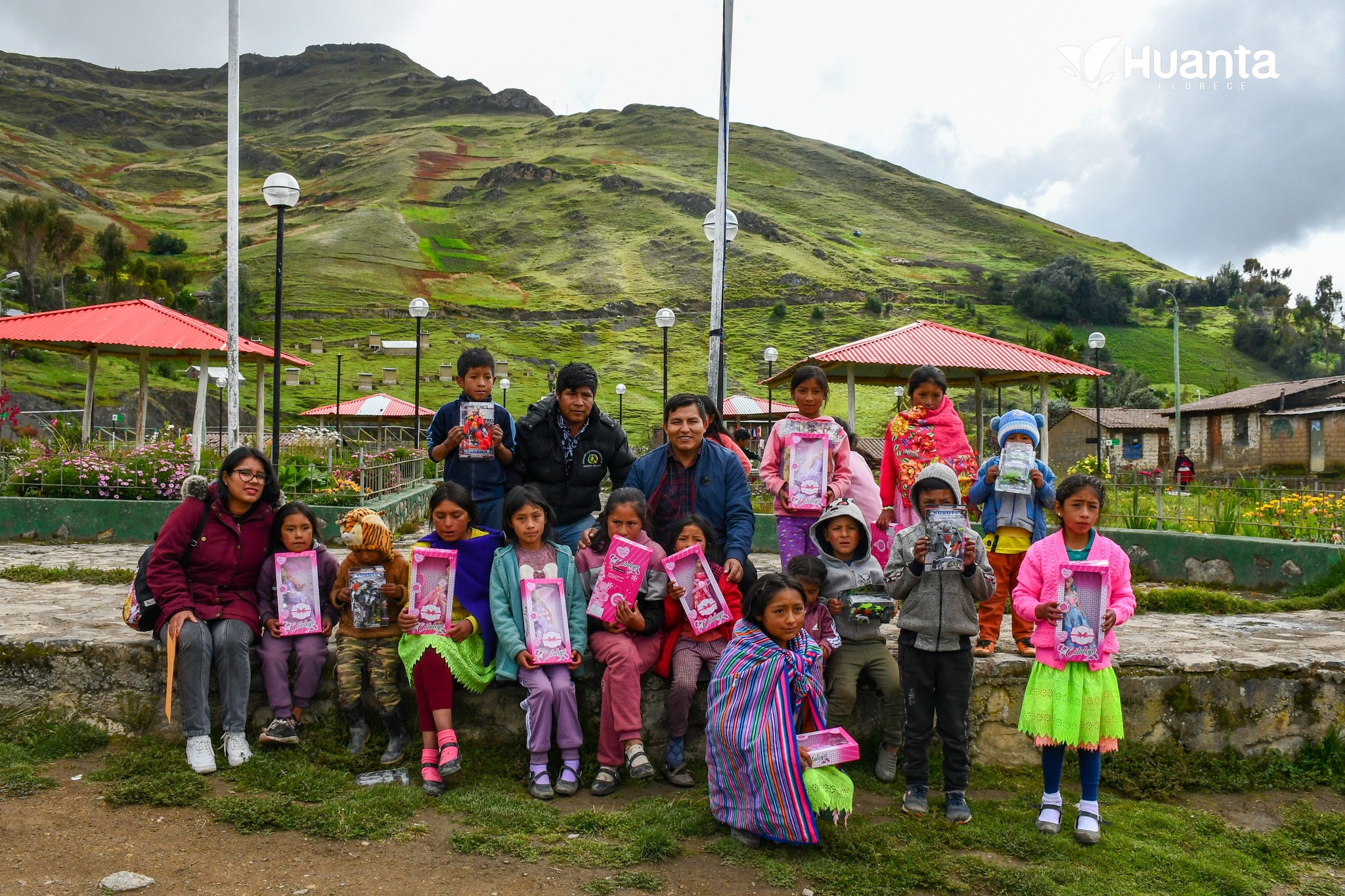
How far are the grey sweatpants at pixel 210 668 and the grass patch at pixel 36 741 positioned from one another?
0.49m

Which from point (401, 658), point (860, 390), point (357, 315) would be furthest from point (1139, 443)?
point (357, 315)

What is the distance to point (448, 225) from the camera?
7775 centimetres

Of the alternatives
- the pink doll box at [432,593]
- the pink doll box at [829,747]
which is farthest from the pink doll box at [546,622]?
the pink doll box at [829,747]

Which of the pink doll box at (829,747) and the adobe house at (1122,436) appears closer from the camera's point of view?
the pink doll box at (829,747)

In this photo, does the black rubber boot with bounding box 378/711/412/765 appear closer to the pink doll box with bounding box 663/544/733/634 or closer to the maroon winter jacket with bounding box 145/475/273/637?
the maroon winter jacket with bounding box 145/475/273/637

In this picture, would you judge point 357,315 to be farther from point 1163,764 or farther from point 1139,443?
point 1163,764

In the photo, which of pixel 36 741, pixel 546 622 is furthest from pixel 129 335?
pixel 546 622

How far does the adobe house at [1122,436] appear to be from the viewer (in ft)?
111

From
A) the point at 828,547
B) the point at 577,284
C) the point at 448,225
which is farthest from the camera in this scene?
the point at 448,225

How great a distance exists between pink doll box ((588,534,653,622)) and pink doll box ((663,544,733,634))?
0.12 metres

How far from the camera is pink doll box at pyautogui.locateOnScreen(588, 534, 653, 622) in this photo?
3.92 meters

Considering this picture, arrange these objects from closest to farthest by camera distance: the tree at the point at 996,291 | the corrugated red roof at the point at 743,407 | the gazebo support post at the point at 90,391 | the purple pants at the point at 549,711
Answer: the purple pants at the point at 549,711
the gazebo support post at the point at 90,391
the corrugated red roof at the point at 743,407
the tree at the point at 996,291

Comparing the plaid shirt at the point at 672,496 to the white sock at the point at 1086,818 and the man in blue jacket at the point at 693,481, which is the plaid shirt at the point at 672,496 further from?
the white sock at the point at 1086,818

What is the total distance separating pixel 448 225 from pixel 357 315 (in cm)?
2978
